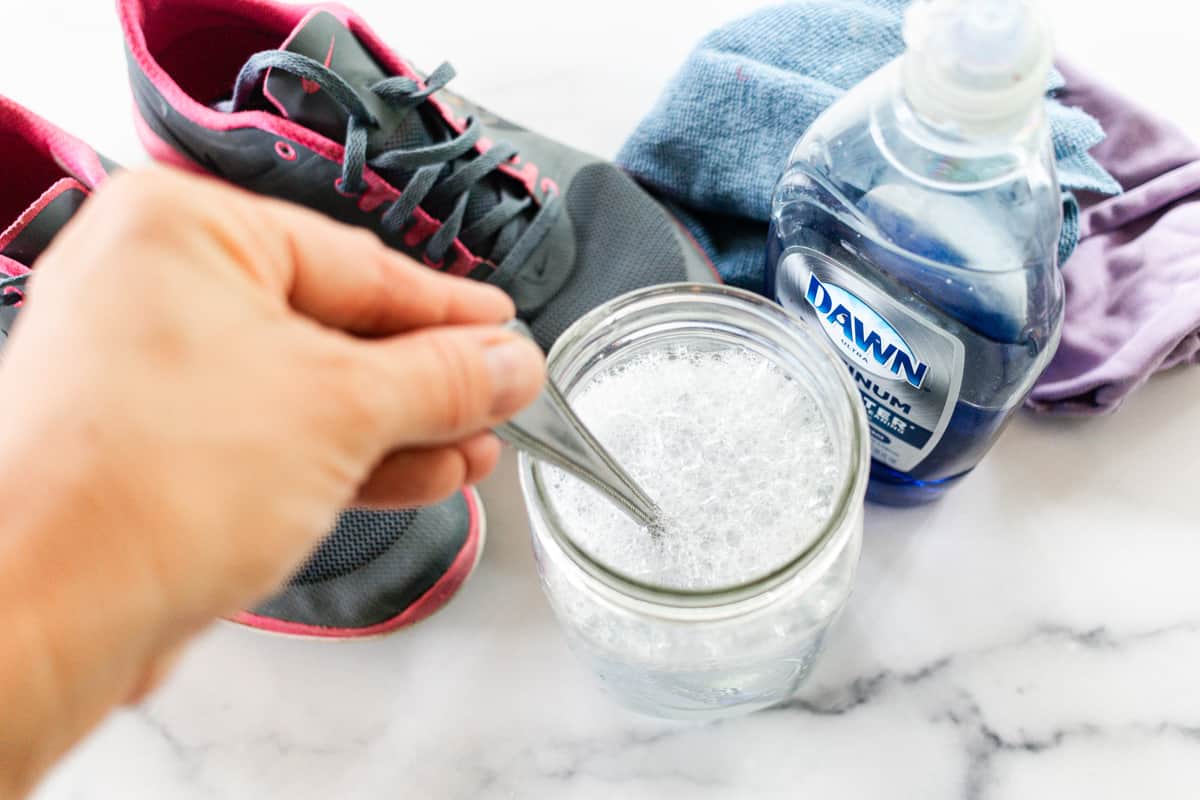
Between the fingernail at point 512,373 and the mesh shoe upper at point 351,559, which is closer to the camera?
the fingernail at point 512,373

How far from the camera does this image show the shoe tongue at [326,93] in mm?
605

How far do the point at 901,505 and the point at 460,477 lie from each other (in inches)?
13.1

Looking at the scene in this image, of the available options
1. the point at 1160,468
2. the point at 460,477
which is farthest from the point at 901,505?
the point at 460,477

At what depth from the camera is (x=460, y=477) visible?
373 mm

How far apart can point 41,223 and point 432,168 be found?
8.9 inches

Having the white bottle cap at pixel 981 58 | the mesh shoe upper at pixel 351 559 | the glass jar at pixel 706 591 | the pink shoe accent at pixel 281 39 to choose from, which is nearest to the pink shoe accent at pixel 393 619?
the mesh shoe upper at pixel 351 559

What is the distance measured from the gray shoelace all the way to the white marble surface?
0.54ft

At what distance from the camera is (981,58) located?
1.19 feet

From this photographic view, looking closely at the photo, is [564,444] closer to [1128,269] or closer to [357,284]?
[357,284]

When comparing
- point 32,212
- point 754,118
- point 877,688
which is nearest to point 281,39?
point 32,212

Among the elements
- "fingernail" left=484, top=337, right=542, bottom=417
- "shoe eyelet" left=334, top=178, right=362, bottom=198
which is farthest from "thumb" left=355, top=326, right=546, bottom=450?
"shoe eyelet" left=334, top=178, right=362, bottom=198

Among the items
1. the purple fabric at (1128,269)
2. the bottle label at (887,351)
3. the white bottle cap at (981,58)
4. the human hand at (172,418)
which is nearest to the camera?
the human hand at (172,418)

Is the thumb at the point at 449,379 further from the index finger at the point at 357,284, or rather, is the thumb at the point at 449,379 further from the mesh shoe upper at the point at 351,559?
the mesh shoe upper at the point at 351,559

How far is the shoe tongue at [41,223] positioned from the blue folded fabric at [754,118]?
35 centimetres
